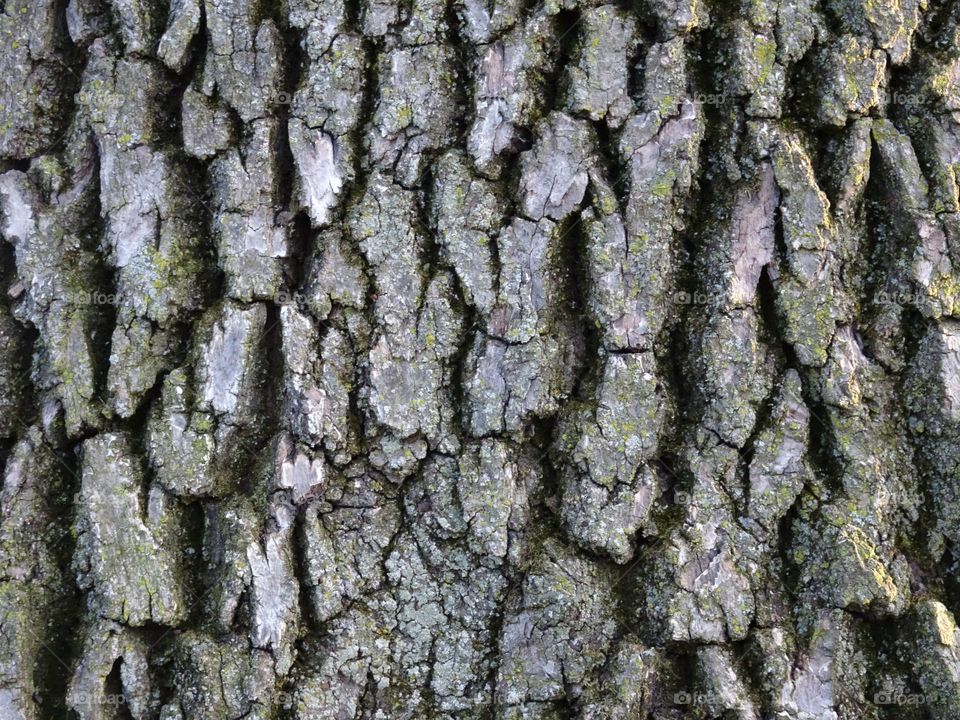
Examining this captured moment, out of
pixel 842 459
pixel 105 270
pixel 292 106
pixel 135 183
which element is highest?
pixel 292 106

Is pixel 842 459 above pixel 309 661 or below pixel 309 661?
above

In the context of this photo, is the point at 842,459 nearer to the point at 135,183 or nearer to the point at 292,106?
the point at 292,106

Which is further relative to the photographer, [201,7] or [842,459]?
[201,7]

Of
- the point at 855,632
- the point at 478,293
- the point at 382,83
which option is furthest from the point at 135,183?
the point at 855,632

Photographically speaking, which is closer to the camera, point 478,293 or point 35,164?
point 478,293

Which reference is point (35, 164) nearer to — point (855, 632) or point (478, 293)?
point (478, 293)

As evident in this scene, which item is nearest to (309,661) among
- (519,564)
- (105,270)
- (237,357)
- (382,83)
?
(519,564)
